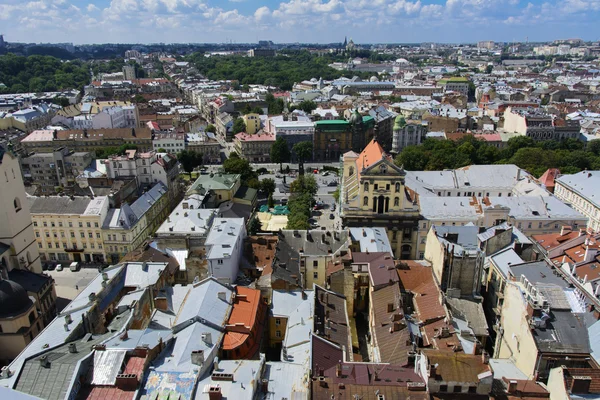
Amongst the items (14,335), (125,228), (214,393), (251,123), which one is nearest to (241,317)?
(214,393)

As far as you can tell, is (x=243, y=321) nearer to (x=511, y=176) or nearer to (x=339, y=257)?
(x=339, y=257)

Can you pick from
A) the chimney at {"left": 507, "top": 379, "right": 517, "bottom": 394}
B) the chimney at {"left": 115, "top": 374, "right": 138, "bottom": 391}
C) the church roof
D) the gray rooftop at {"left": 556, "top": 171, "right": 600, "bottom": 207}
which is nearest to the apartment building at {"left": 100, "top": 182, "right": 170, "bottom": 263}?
the church roof

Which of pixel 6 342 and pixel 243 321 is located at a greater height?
pixel 243 321

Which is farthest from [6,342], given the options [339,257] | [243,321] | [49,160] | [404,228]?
[49,160]

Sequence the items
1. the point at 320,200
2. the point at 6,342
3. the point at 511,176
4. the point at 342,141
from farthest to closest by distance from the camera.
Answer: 1. the point at 342,141
2. the point at 320,200
3. the point at 511,176
4. the point at 6,342

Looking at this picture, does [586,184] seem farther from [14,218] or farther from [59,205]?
[14,218]

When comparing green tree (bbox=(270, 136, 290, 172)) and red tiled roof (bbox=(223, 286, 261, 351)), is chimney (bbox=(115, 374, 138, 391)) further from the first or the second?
green tree (bbox=(270, 136, 290, 172))
